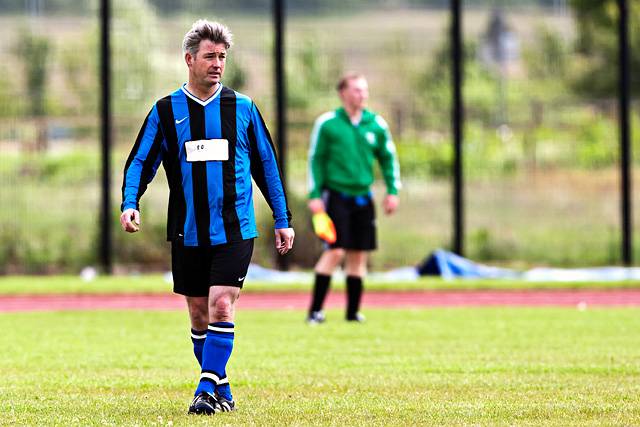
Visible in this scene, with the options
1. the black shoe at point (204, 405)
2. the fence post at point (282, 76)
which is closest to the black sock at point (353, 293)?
the black shoe at point (204, 405)

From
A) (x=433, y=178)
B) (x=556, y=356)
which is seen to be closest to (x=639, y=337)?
(x=556, y=356)

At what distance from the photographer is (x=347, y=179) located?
42.9 ft

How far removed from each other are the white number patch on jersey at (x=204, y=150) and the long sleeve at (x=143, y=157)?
205 millimetres

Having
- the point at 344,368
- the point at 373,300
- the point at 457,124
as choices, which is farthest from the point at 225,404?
the point at 457,124

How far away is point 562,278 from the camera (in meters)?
18.7

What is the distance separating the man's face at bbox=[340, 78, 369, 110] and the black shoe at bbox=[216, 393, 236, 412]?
588 centimetres

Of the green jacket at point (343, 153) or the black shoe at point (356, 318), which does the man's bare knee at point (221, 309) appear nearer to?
the green jacket at point (343, 153)

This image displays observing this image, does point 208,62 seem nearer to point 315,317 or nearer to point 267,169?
point 267,169

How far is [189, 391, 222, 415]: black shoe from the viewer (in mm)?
7289

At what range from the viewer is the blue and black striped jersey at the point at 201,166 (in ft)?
24.9

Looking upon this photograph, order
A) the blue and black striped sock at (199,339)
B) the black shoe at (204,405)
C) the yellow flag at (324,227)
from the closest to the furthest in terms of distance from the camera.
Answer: the black shoe at (204,405) < the blue and black striped sock at (199,339) < the yellow flag at (324,227)

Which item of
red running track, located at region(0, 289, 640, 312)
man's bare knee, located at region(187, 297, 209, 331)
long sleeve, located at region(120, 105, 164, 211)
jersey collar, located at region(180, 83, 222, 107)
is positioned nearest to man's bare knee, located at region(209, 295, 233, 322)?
man's bare knee, located at region(187, 297, 209, 331)

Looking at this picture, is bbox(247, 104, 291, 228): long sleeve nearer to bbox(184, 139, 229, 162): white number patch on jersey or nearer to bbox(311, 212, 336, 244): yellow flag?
bbox(184, 139, 229, 162): white number patch on jersey

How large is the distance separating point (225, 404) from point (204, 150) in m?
1.37
